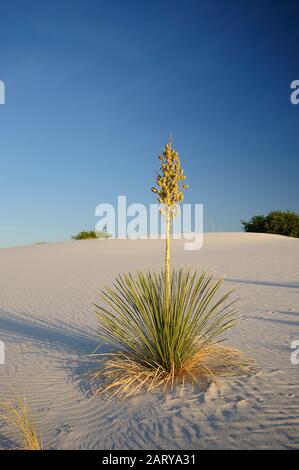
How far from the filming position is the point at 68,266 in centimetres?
2088

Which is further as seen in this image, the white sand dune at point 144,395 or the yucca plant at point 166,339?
the yucca plant at point 166,339

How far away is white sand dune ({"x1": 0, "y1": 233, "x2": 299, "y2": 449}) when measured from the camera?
349cm

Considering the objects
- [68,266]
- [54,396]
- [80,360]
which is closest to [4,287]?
[68,266]

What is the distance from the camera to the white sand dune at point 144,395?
349 cm

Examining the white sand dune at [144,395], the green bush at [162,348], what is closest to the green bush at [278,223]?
the white sand dune at [144,395]

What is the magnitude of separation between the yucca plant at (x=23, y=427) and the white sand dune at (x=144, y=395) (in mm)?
91

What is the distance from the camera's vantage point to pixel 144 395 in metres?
4.35

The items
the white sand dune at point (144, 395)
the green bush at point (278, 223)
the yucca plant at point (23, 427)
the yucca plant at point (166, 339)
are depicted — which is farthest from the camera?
the green bush at point (278, 223)

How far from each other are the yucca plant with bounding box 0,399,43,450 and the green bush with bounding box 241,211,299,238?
39.2 meters

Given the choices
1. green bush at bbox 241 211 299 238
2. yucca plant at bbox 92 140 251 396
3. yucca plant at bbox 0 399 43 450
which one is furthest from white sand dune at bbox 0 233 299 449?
green bush at bbox 241 211 299 238

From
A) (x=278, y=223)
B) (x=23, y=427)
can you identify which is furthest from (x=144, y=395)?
(x=278, y=223)

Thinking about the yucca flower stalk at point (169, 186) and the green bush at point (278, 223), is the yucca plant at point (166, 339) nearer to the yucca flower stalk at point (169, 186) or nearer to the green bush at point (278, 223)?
the yucca flower stalk at point (169, 186)

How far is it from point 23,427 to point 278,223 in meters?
40.7

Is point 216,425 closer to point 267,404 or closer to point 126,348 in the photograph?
point 267,404
